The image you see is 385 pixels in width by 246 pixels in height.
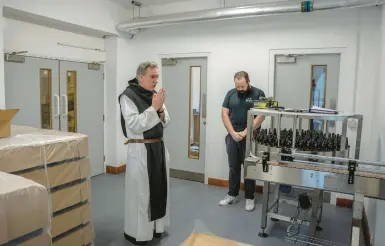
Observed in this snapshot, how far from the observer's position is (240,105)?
350cm

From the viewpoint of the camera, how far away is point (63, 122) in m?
4.08

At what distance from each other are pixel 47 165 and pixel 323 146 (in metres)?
1.86

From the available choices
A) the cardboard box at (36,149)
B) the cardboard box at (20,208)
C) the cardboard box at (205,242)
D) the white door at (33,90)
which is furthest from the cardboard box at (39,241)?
the white door at (33,90)

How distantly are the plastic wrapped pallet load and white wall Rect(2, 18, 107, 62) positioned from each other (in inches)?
61.3

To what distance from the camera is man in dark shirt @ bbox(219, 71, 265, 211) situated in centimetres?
342

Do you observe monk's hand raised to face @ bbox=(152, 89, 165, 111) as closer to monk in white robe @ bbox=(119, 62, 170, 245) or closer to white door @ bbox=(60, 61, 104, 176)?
monk in white robe @ bbox=(119, 62, 170, 245)

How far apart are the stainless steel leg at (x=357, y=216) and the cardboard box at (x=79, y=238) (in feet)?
5.96

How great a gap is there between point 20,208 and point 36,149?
0.93 meters

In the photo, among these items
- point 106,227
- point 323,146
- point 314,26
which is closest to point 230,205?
point 106,227

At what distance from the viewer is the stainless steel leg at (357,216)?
1.51 m

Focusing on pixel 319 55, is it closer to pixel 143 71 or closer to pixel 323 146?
pixel 323 146

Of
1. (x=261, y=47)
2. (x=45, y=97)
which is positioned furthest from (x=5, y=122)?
(x=261, y=47)

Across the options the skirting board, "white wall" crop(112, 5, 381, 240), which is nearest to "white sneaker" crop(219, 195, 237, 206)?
"white wall" crop(112, 5, 381, 240)

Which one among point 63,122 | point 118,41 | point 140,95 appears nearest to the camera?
point 140,95
